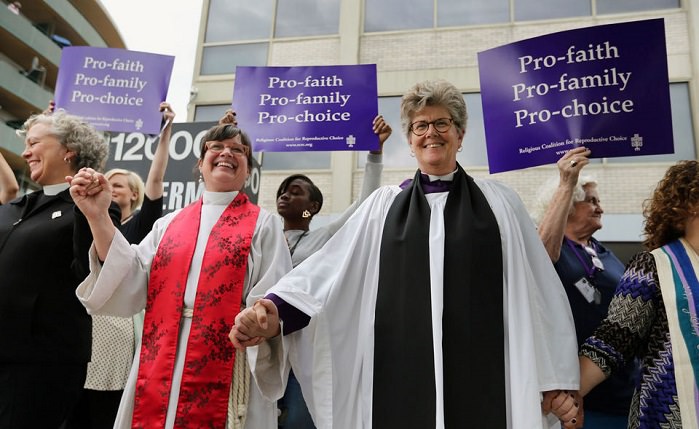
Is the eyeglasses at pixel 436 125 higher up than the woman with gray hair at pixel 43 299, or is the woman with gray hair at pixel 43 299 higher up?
the eyeglasses at pixel 436 125

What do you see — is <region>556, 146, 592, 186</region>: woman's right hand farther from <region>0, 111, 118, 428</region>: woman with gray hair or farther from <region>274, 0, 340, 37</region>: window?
<region>274, 0, 340, 37</region>: window

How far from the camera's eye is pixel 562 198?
2.69 m

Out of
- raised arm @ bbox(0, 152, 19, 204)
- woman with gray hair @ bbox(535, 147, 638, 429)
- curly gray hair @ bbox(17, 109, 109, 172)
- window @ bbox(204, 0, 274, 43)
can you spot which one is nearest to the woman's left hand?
woman with gray hair @ bbox(535, 147, 638, 429)

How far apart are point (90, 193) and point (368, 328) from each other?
129 cm

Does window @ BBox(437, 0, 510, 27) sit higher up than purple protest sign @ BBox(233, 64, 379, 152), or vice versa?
window @ BBox(437, 0, 510, 27)

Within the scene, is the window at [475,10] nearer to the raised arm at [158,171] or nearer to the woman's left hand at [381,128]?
the woman's left hand at [381,128]

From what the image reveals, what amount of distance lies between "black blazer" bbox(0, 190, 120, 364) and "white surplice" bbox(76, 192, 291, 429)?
22cm

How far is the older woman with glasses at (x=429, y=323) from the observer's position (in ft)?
6.35

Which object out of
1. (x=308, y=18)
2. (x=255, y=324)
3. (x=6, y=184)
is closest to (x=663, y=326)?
(x=255, y=324)

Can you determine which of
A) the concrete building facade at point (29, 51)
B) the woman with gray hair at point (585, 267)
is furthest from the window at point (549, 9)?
the concrete building facade at point (29, 51)

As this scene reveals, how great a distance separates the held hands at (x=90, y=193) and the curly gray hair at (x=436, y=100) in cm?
132

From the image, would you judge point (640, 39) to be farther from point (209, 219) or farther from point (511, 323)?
point (209, 219)

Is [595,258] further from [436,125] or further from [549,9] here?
[549,9]

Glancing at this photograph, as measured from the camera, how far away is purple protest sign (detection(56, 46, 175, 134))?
162 inches
